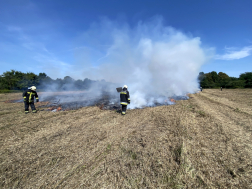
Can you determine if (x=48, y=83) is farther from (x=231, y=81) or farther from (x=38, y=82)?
(x=231, y=81)

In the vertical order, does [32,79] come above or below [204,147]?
above

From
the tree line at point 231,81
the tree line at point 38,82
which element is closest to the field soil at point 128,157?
the tree line at point 38,82

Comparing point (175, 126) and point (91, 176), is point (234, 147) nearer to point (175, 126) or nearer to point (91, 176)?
point (175, 126)

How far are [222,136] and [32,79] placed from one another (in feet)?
170

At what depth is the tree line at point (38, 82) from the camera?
105 ft

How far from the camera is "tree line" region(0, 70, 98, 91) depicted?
32.0 m

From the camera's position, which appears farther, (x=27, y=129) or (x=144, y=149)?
(x=27, y=129)

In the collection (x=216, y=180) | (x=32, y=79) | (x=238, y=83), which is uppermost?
(x=32, y=79)

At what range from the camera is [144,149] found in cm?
332

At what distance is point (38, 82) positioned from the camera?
40156 millimetres

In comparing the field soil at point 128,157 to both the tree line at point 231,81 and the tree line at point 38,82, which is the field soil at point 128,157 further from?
the tree line at point 231,81

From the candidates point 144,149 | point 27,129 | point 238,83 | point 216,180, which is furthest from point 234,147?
point 238,83

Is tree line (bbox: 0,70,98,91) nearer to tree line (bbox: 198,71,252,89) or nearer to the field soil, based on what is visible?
the field soil

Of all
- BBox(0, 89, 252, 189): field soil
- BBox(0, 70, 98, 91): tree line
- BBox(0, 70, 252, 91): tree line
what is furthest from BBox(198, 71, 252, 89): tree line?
BBox(0, 89, 252, 189): field soil
